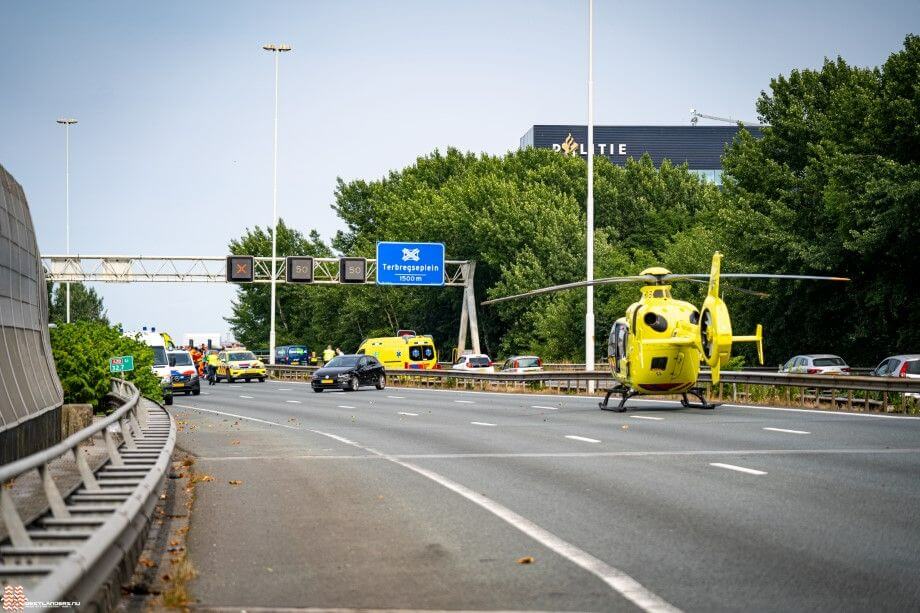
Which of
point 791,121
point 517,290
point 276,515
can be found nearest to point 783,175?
point 791,121

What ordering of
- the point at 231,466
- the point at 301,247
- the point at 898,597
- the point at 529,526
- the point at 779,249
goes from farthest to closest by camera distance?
the point at 301,247 < the point at 779,249 < the point at 231,466 < the point at 529,526 < the point at 898,597

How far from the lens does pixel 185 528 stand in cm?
1116

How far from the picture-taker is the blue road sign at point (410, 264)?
70312mm

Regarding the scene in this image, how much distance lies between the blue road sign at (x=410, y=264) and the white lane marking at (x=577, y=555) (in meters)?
55.5

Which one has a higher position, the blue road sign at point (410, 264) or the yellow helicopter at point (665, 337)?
the blue road sign at point (410, 264)

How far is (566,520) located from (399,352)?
187ft

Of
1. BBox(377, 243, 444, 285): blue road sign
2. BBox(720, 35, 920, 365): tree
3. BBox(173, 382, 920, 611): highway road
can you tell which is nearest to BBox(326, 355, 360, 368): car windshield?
BBox(720, 35, 920, 365): tree

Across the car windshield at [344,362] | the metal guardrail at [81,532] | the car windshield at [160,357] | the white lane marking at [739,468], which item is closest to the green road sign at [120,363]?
the white lane marking at [739,468]

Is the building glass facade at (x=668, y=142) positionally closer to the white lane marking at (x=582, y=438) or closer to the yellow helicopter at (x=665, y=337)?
the yellow helicopter at (x=665, y=337)

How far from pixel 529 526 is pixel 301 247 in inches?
4515

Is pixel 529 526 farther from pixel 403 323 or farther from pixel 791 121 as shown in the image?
pixel 403 323

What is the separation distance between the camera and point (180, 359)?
169ft

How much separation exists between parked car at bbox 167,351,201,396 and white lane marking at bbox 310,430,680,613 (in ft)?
120

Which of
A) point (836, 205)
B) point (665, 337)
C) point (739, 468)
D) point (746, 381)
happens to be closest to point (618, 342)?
point (665, 337)
